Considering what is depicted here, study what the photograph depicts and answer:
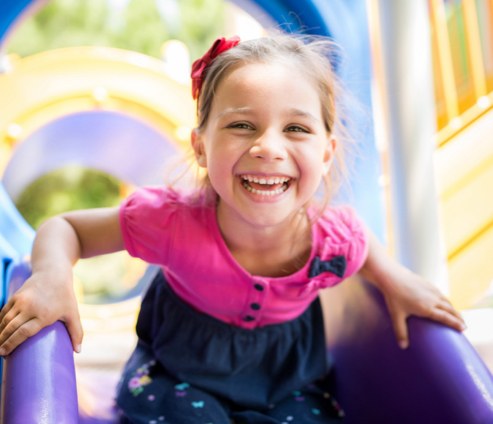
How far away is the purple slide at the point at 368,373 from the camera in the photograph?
653mm

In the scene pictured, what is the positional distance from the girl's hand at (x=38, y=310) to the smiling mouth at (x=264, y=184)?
248 millimetres

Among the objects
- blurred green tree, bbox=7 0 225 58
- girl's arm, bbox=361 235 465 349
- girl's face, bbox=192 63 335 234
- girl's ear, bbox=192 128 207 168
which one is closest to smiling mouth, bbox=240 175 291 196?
girl's face, bbox=192 63 335 234

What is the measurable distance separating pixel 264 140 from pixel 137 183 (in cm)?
111

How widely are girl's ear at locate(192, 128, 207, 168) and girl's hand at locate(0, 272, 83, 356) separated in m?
0.24

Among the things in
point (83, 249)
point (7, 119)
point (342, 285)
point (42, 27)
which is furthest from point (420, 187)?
point (42, 27)

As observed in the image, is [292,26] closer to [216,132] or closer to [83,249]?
[216,132]

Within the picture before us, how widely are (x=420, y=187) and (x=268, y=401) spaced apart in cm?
48

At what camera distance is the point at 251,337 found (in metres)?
0.94

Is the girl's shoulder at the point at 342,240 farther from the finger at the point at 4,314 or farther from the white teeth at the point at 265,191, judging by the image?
the finger at the point at 4,314

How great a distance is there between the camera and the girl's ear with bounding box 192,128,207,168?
2.95ft

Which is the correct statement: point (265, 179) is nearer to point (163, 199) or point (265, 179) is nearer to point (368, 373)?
point (163, 199)

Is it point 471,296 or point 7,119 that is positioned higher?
point 7,119

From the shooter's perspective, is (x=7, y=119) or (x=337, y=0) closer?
(x=337, y=0)

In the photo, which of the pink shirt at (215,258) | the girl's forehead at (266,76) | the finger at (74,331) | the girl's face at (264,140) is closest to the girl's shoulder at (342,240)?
the pink shirt at (215,258)
